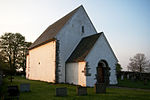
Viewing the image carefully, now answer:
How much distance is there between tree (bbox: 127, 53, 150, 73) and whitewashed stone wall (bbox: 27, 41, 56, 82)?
3605 cm

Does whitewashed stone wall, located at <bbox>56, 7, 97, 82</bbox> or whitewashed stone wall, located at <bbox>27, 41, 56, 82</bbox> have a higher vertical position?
whitewashed stone wall, located at <bbox>56, 7, 97, 82</bbox>

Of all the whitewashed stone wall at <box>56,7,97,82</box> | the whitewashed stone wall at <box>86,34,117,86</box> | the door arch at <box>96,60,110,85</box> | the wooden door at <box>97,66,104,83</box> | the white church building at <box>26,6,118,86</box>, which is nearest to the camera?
the whitewashed stone wall at <box>86,34,117,86</box>

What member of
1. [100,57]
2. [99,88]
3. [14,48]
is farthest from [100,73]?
[14,48]

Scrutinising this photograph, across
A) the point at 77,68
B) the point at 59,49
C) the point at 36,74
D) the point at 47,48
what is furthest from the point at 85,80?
the point at 36,74

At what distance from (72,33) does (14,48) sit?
33200 mm

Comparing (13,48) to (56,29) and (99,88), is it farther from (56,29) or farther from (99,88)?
(99,88)

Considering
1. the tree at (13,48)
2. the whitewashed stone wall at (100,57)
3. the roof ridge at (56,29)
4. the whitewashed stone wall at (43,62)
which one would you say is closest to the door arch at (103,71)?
the whitewashed stone wall at (100,57)

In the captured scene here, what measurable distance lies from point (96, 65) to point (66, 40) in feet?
20.9

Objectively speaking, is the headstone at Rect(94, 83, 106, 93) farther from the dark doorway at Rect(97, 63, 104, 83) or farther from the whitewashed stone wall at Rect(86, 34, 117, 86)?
the dark doorway at Rect(97, 63, 104, 83)

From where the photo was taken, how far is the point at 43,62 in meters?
27.3

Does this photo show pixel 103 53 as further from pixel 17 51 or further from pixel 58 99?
pixel 17 51

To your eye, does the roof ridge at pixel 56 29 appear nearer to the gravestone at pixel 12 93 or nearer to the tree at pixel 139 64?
the gravestone at pixel 12 93

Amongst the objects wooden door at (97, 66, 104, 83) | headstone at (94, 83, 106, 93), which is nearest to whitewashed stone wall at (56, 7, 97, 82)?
wooden door at (97, 66, 104, 83)

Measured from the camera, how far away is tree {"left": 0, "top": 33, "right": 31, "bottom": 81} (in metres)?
Result: 49.4
